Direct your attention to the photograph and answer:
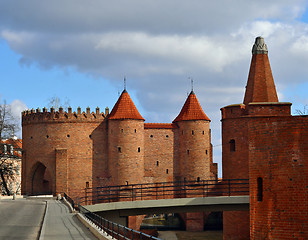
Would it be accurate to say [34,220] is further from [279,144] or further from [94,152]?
[94,152]

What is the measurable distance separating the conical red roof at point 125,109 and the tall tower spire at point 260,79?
612 inches

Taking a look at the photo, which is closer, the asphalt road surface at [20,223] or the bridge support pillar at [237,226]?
the asphalt road surface at [20,223]

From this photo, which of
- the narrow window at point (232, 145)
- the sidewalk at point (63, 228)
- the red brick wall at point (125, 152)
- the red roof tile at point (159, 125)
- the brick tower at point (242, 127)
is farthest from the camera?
the red roof tile at point (159, 125)

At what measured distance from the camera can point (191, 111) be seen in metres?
54.7

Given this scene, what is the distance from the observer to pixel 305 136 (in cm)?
1622

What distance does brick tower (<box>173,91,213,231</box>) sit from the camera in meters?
53.0

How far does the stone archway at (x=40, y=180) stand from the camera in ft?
178

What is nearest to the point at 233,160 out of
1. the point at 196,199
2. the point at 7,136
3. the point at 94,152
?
the point at 196,199

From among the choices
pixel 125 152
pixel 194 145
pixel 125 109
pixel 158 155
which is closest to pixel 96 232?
pixel 125 152

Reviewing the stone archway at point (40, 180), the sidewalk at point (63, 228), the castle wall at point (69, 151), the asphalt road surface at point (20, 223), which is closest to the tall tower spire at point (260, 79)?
the sidewalk at point (63, 228)

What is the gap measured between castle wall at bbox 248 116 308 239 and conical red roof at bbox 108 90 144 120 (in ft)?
115

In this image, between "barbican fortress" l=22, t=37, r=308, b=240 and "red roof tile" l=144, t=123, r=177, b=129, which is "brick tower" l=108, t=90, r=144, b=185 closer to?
"barbican fortress" l=22, t=37, r=308, b=240

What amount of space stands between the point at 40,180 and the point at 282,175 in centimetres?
4175

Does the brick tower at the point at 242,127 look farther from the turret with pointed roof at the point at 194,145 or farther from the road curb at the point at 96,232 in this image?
the turret with pointed roof at the point at 194,145
